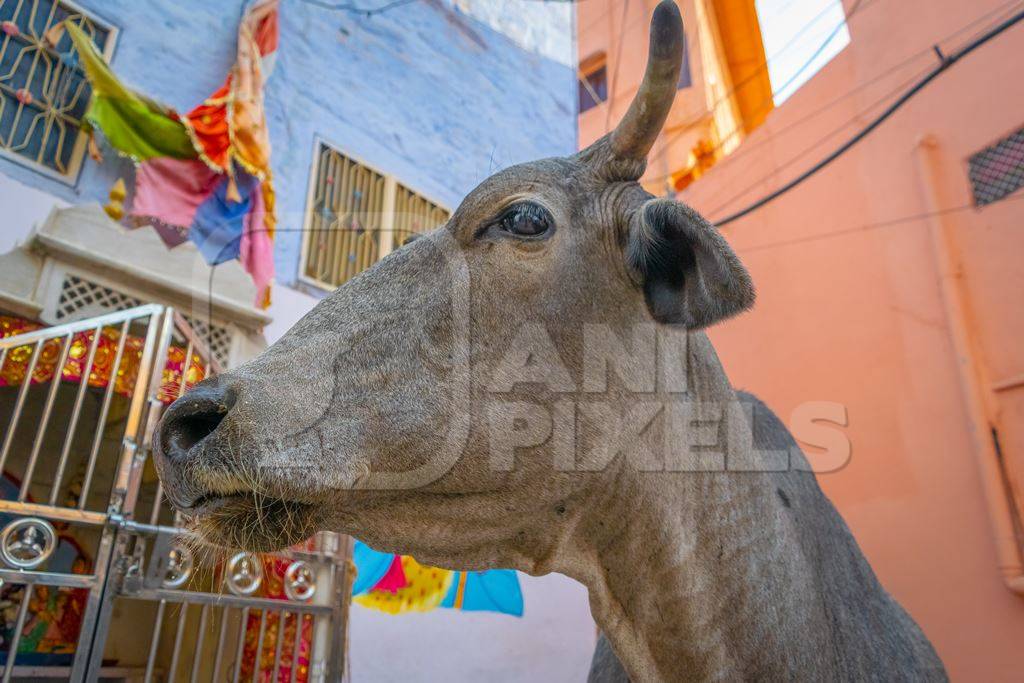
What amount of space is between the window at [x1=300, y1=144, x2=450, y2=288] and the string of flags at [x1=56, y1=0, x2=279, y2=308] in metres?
0.62

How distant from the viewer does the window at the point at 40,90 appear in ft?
15.2

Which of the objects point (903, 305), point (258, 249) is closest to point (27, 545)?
point (258, 249)

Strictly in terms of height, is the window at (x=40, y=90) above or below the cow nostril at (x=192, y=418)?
above

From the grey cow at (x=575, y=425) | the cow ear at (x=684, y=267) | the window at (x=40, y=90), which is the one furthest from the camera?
the window at (x=40, y=90)

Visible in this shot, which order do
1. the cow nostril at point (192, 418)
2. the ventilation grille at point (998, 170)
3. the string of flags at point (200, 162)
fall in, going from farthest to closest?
the string of flags at point (200, 162) < the ventilation grille at point (998, 170) < the cow nostril at point (192, 418)

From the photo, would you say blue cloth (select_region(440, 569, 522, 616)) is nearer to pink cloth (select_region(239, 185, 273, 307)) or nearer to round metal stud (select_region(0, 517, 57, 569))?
pink cloth (select_region(239, 185, 273, 307))

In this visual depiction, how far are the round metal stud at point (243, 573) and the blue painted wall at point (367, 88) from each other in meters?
2.58

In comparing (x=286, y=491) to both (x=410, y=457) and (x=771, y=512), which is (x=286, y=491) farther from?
(x=771, y=512)

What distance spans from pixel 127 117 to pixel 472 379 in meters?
4.23

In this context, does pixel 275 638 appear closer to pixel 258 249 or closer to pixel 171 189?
pixel 258 249

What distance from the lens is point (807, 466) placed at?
260 centimetres

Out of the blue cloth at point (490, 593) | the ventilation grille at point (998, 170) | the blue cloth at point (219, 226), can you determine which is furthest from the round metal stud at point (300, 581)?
the ventilation grille at point (998, 170)

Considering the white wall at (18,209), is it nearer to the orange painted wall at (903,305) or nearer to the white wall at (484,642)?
the white wall at (484,642)

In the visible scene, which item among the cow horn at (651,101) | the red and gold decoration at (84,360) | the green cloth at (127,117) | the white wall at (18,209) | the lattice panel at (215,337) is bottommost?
the red and gold decoration at (84,360)
